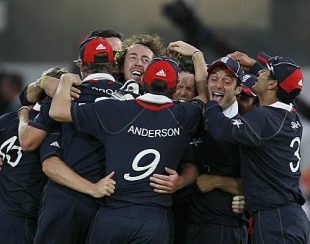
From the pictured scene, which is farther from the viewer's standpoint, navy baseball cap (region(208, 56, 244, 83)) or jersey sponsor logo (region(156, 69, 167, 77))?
navy baseball cap (region(208, 56, 244, 83))

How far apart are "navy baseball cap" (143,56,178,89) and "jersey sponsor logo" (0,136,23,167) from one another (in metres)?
1.31

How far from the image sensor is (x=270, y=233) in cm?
650

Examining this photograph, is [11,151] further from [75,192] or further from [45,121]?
[75,192]

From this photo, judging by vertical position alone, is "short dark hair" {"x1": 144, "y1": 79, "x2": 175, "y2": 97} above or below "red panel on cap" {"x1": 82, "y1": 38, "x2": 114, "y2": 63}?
below

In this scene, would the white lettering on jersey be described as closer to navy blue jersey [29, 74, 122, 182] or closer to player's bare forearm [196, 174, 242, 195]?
navy blue jersey [29, 74, 122, 182]

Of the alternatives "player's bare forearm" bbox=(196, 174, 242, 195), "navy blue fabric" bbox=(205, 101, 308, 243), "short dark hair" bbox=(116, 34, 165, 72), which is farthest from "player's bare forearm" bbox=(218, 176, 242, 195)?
"short dark hair" bbox=(116, 34, 165, 72)

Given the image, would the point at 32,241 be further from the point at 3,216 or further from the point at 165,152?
the point at 165,152

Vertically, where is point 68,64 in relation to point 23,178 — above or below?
above

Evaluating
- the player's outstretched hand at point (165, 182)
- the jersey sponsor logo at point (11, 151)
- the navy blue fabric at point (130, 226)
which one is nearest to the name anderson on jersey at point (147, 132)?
the player's outstretched hand at point (165, 182)

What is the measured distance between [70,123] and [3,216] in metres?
1.03

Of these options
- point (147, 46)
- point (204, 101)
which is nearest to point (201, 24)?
point (147, 46)

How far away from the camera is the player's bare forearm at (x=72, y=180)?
6.31 m

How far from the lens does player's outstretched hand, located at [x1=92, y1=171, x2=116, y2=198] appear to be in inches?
248

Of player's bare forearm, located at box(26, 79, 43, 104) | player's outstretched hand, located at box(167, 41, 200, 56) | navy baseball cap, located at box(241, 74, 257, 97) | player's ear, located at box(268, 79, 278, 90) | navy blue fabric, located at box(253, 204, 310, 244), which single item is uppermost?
player's outstretched hand, located at box(167, 41, 200, 56)
